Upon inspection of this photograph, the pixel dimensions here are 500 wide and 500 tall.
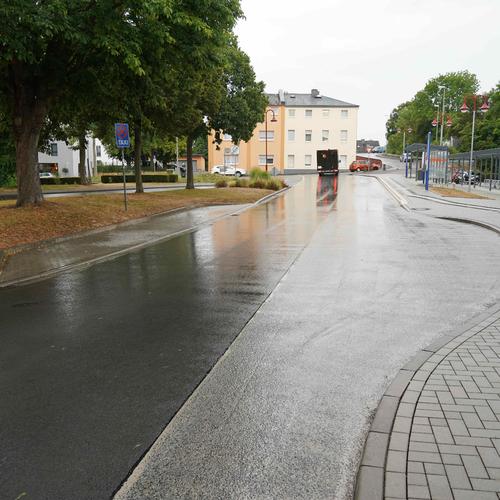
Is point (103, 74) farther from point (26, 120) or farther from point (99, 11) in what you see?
point (99, 11)

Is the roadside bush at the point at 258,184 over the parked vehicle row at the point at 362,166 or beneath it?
beneath

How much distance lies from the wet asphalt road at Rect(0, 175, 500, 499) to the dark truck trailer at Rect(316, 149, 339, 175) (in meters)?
54.2

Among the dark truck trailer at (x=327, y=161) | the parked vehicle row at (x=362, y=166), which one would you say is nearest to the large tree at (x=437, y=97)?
the parked vehicle row at (x=362, y=166)

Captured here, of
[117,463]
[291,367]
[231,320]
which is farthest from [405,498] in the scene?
[231,320]

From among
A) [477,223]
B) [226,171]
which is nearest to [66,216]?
[477,223]

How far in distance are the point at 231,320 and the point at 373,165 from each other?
7597 centimetres

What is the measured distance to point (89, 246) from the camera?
13461mm

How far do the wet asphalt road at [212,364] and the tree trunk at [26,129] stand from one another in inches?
Result: 343

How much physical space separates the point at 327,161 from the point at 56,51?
1992 inches

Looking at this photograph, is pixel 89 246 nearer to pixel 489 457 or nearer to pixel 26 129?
pixel 26 129

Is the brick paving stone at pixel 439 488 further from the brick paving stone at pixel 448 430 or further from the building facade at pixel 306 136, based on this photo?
the building facade at pixel 306 136

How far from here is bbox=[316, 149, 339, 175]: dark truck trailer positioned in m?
64.1

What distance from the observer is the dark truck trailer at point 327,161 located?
6412 cm

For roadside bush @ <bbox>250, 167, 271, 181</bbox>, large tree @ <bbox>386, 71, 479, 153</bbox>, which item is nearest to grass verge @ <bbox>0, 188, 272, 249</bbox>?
roadside bush @ <bbox>250, 167, 271, 181</bbox>
